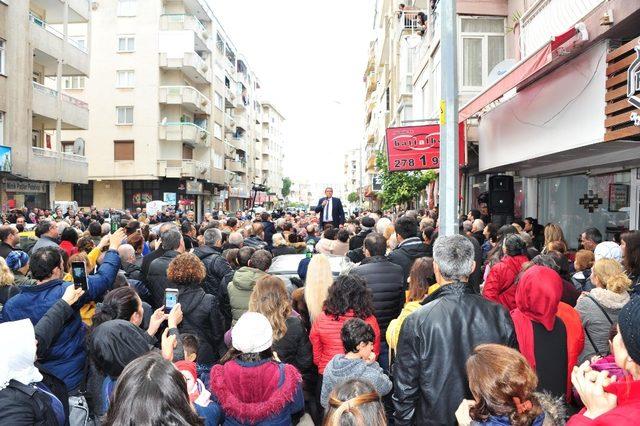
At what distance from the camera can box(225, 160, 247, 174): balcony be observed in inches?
2398

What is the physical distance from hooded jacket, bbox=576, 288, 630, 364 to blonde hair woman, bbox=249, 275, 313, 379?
2295 mm

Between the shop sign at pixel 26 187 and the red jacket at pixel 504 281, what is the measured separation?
21.0m

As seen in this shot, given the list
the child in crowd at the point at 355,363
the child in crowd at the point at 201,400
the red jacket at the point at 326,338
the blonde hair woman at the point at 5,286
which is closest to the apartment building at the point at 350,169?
the blonde hair woman at the point at 5,286

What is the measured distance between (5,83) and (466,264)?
2289cm

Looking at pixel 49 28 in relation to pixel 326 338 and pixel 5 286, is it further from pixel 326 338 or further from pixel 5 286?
pixel 326 338

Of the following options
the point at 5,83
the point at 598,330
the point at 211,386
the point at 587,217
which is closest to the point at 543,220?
the point at 587,217

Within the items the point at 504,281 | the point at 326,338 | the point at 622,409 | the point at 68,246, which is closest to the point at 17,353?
the point at 326,338

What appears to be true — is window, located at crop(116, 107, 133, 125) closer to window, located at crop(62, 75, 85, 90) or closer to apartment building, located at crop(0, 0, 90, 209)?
window, located at crop(62, 75, 85, 90)

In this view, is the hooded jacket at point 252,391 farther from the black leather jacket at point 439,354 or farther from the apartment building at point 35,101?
the apartment building at point 35,101

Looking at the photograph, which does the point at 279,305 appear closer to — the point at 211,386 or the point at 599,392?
the point at 211,386

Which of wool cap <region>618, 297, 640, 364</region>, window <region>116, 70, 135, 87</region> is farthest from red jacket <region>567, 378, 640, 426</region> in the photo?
window <region>116, 70, 135, 87</region>

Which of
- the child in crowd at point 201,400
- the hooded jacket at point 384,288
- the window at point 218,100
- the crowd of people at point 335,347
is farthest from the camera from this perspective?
the window at point 218,100

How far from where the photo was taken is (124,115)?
133 feet

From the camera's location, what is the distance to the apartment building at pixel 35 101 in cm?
2158
